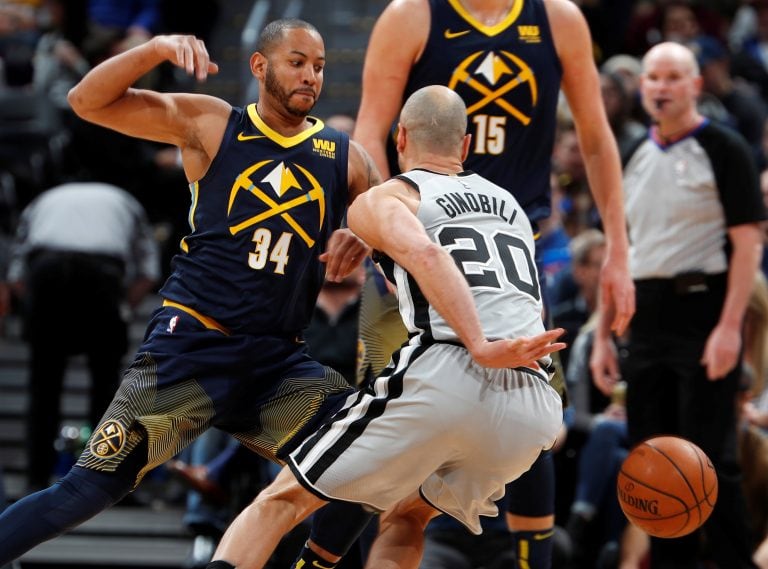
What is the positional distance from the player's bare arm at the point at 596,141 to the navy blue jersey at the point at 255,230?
1.31m

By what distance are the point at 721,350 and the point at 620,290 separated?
1.16 m

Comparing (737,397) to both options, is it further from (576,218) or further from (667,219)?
(576,218)

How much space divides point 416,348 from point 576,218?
19.5ft

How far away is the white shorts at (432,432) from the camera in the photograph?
15.1 feet

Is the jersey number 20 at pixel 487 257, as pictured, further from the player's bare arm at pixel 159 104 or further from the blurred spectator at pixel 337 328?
the blurred spectator at pixel 337 328

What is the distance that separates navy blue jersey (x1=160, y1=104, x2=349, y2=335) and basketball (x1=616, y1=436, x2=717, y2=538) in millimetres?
1665

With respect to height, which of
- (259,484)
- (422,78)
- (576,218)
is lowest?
(259,484)

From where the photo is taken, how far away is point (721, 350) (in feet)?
22.0

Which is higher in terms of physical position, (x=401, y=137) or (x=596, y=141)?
(x=401, y=137)

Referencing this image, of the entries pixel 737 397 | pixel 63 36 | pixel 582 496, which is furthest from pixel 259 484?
pixel 63 36

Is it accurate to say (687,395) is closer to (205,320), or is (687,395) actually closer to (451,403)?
(451,403)

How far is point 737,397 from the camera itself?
698cm

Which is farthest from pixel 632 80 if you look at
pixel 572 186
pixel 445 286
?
pixel 445 286

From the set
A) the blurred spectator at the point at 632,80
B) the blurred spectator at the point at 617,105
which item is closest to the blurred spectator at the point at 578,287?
the blurred spectator at the point at 617,105
